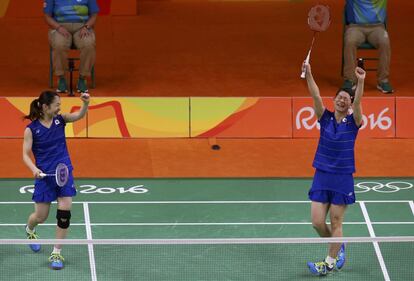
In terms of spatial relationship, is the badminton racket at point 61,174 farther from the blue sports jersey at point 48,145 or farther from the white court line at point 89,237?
the white court line at point 89,237

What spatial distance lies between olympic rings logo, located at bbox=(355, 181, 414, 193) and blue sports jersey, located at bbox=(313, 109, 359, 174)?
7.97 feet

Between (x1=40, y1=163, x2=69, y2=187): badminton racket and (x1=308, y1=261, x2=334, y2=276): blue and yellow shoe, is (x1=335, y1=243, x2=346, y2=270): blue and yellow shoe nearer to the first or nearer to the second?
(x1=308, y1=261, x2=334, y2=276): blue and yellow shoe

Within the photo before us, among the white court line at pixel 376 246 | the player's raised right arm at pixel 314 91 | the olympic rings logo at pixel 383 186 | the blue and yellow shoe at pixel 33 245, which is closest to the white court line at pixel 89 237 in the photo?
the blue and yellow shoe at pixel 33 245

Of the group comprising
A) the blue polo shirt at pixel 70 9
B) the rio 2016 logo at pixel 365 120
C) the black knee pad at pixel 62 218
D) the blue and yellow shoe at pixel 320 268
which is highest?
the blue polo shirt at pixel 70 9

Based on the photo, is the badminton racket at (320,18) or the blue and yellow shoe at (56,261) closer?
the blue and yellow shoe at (56,261)

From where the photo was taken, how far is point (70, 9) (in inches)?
542

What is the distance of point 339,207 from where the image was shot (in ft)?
30.6

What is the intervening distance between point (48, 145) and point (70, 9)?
4594 mm

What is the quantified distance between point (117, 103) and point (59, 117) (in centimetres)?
369

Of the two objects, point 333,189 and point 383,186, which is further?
point 383,186

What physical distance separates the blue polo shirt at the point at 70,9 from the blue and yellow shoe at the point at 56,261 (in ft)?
16.1

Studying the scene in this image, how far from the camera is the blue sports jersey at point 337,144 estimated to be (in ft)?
30.3

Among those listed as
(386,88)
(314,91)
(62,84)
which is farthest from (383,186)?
(62,84)

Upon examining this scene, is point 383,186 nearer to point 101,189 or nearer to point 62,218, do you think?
point 101,189
